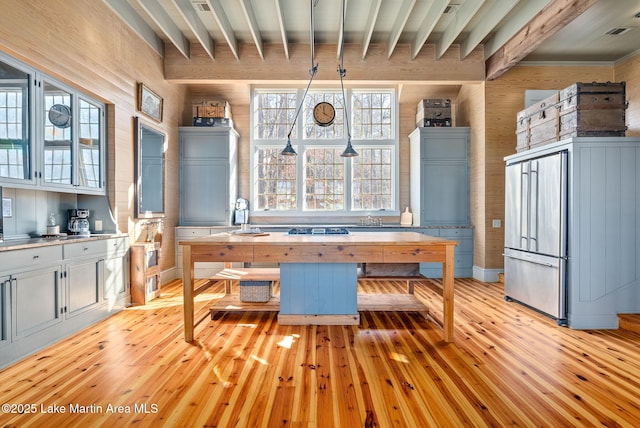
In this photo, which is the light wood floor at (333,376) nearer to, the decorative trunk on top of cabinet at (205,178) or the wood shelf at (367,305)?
the wood shelf at (367,305)

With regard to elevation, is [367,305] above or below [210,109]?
below

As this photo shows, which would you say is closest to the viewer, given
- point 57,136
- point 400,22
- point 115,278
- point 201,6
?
point 57,136

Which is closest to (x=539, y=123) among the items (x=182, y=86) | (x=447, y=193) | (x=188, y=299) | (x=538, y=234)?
(x=538, y=234)

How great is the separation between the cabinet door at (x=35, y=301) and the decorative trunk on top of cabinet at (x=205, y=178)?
114 inches

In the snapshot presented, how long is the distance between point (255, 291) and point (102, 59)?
3.14 m

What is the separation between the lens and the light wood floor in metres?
1.85

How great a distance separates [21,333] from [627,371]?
4.59m

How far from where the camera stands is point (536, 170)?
12.1 ft

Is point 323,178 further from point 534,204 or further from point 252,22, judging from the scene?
point 534,204

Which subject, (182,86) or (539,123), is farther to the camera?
(182,86)

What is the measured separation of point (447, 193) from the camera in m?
5.72

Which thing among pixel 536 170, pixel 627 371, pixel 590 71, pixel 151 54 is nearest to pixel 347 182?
pixel 536 170

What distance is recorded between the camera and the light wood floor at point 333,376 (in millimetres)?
1849

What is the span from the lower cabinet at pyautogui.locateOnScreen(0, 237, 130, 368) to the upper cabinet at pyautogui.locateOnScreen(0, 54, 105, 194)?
64 centimetres
